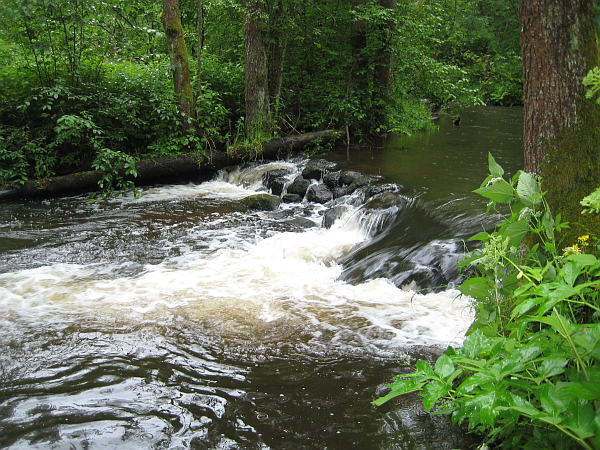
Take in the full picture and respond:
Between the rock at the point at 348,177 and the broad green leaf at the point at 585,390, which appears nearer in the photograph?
the broad green leaf at the point at 585,390

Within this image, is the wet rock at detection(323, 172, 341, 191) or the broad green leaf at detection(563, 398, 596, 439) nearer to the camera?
the broad green leaf at detection(563, 398, 596, 439)

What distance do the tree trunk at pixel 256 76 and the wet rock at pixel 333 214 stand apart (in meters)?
4.50

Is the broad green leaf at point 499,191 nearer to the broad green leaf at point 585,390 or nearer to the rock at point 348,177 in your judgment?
the broad green leaf at point 585,390

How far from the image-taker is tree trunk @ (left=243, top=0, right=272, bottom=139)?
12312 mm

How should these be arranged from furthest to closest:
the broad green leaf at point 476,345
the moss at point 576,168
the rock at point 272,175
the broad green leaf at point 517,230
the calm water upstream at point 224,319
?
1. the rock at point 272,175
2. the calm water upstream at point 224,319
3. the moss at point 576,168
4. the broad green leaf at point 517,230
5. the broad green leaf at point 476,345

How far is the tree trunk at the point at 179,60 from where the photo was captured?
443 inches

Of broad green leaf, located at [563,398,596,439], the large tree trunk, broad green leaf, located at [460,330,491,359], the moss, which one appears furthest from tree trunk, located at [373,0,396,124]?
broad green leaf, located at [563,398,596,439]

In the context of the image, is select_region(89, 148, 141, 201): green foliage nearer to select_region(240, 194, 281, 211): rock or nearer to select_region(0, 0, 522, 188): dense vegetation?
select_region(0, 0, 522, 188): dense vegetation

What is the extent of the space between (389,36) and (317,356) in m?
10.9

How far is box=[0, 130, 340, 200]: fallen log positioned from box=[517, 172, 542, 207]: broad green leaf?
9764mm

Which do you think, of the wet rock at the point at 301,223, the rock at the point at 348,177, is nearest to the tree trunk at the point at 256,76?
the rock at the point at 348,177

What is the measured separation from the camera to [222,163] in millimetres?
12523

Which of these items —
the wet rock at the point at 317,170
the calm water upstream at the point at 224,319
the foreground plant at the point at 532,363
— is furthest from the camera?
the wet rock at the point at 317,170

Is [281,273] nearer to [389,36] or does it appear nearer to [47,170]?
[47,170]
